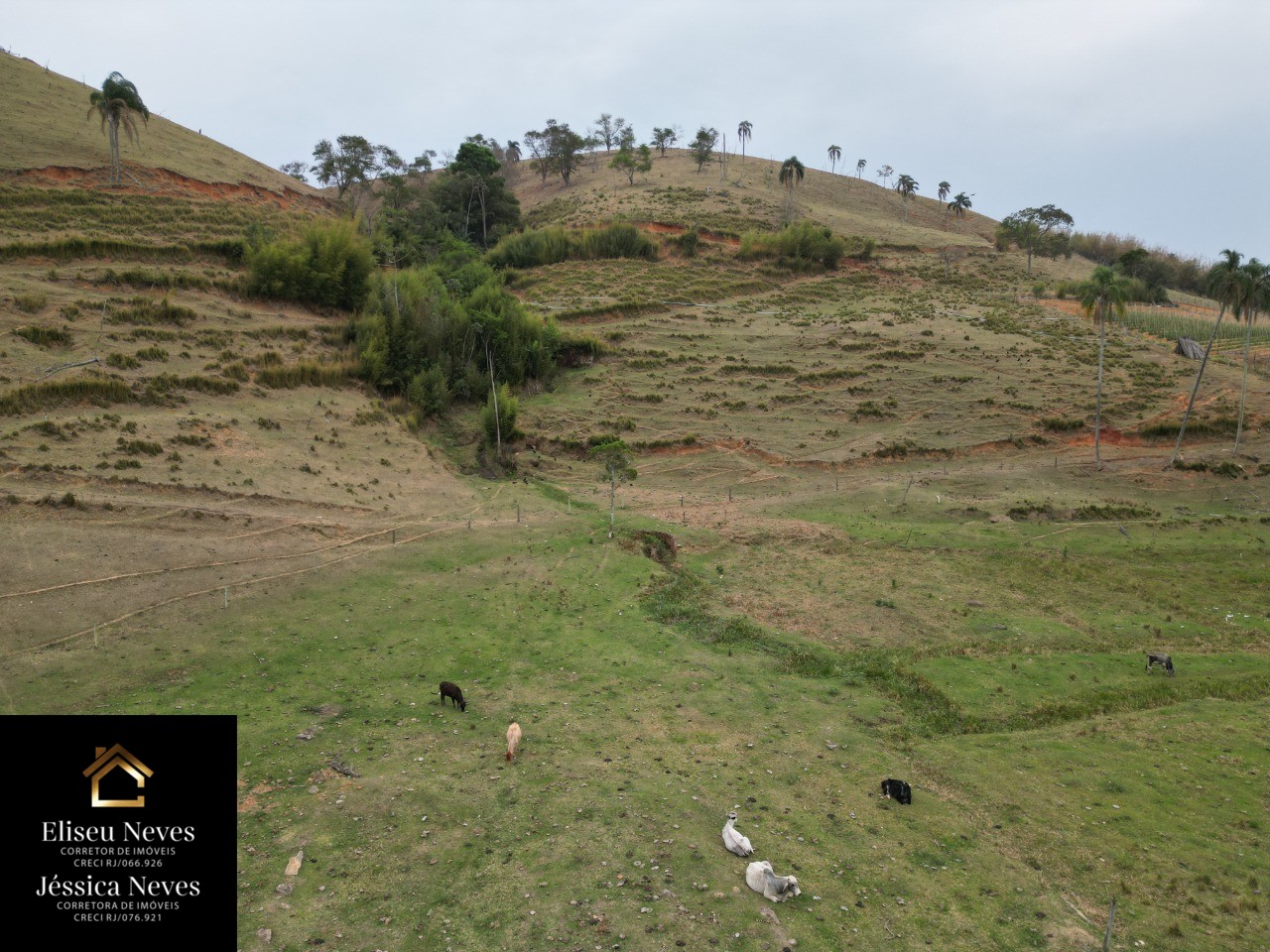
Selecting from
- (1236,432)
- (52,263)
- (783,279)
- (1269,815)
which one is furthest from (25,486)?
(783,279)

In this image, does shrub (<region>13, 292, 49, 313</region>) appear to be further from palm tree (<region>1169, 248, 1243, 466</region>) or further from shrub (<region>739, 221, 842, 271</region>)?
shrub (<region>739, 221, 842, 271</region>)

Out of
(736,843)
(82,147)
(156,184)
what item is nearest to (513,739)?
(736,843)

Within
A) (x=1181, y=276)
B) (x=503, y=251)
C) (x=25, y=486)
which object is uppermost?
(x=1181, y=276)

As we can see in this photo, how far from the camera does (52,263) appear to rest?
115 feet

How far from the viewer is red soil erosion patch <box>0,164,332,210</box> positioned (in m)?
46.6

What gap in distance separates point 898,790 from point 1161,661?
11.4 meters

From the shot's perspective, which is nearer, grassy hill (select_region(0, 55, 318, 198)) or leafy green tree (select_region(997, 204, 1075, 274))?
grassy hill (select_region(0, 55, 318, 198))

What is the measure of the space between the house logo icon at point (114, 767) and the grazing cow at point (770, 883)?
27.0 ft

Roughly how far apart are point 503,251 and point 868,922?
236 feet

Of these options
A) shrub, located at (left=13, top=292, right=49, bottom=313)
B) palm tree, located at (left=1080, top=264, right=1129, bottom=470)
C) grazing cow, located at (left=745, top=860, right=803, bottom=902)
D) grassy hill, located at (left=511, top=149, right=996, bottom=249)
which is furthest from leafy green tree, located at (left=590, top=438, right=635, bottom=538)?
grassy hill, located at (left=511, top=149, right=996, bottom=249)

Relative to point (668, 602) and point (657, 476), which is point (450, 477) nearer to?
point (657, 476)

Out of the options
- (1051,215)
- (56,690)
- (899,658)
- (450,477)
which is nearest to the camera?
(56,690)

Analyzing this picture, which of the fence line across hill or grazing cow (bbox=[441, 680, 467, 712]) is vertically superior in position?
grazing cow (bbox=[441, 680, 467, 712])
